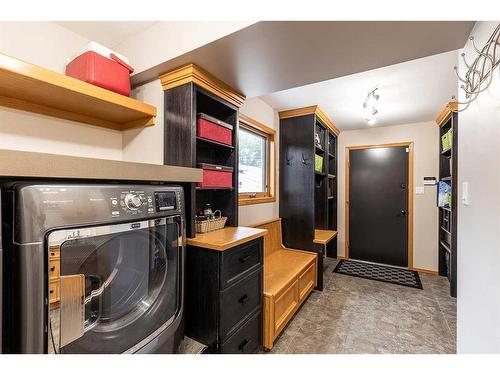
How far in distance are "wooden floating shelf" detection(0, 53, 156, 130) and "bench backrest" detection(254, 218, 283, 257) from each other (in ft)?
5.70

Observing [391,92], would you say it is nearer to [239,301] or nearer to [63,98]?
[239,301]

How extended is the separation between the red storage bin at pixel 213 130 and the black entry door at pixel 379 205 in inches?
120

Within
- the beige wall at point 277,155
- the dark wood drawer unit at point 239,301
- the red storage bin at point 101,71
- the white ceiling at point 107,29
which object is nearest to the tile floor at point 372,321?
the dark wood drawer unit at point 239,301

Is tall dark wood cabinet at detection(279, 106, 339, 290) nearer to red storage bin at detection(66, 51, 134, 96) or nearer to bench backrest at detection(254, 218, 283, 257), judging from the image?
bench backrest at detection(254, 218, 283, 257)

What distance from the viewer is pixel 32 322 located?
2.27 ft

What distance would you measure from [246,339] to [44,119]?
1.88m

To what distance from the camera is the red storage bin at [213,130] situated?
1.56 m

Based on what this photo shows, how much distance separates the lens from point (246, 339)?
1.52 m

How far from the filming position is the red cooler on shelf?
4.15 feet

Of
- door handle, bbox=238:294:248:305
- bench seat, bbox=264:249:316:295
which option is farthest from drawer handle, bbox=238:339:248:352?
bench seat, bbox=264:249:316:295

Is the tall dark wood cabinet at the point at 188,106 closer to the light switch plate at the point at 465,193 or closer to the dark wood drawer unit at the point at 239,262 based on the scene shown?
the dark wood drawer unit at the point at 239,262

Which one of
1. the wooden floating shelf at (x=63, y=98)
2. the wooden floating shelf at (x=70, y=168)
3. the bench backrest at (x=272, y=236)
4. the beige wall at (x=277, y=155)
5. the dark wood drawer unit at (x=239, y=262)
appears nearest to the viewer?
the wooden floating shelf at (x=70, y=168)
